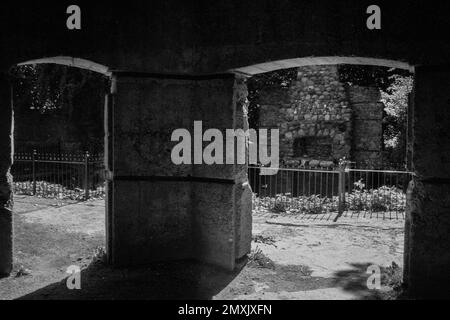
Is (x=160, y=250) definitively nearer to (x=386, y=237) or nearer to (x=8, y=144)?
(x=8, y=144)

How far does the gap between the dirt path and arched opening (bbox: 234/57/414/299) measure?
0.12 ft

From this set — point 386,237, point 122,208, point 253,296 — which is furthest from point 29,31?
point 386,237

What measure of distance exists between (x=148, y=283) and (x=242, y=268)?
1.33 m

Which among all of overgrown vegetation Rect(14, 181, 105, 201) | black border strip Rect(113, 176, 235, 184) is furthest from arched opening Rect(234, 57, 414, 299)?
overgrown vegetation Rect(14, 181, 105, 201)

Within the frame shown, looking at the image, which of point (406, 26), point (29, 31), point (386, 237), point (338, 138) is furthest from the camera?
point (338, 138)

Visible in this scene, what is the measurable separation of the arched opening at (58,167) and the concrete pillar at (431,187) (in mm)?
3992

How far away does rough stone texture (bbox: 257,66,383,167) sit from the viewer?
1568cm

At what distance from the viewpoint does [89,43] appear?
569 centimetres

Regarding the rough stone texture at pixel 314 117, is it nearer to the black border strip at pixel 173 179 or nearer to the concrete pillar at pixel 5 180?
the black border strip at pixel 173 179

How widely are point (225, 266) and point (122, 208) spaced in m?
1.59

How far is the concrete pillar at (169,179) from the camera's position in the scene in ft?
18.8

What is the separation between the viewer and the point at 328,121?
51.8 feet

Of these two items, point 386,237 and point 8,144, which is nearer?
point 8,144

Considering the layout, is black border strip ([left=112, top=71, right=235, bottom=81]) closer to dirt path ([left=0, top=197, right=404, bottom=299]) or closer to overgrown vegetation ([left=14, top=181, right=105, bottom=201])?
dirt path ([left=0, top=197, right=404, bottom=299])
